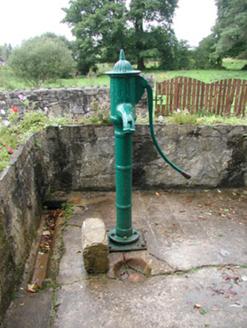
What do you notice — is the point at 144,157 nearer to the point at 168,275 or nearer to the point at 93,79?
the point at 168,275

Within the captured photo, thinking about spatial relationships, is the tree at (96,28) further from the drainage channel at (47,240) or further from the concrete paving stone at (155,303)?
the concrete paving stone at (155,303)

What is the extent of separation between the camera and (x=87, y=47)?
923 inches

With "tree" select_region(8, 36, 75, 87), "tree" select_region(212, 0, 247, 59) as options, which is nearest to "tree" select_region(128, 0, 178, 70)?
"tree" select_region(212, 0, 247, 59)

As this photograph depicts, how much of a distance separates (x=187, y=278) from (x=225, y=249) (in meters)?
0.56

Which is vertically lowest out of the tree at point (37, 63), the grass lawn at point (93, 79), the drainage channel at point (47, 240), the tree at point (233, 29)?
the drainage channel at point (47, 240)

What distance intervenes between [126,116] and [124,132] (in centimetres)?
13

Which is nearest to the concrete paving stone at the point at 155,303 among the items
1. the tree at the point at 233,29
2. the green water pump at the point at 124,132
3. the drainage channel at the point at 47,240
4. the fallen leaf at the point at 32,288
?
the fallen leaf at the point at 32,288

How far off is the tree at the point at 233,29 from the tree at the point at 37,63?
1177 cm

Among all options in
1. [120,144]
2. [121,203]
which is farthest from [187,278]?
[120,144]

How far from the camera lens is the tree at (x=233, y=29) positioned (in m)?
19.0

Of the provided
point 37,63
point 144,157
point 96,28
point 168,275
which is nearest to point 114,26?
point 96,28

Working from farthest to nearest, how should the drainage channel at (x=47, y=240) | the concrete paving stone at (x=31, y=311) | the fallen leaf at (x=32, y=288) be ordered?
the drainage channel at (x=47, y=240) < the fallen leaf at (x=32, y=288) < the concrete paving stone at (x=31, y=311)

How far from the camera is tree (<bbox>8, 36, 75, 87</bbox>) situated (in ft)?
44.2

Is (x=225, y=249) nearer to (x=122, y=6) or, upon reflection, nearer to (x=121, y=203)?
(x=121, y=203)
